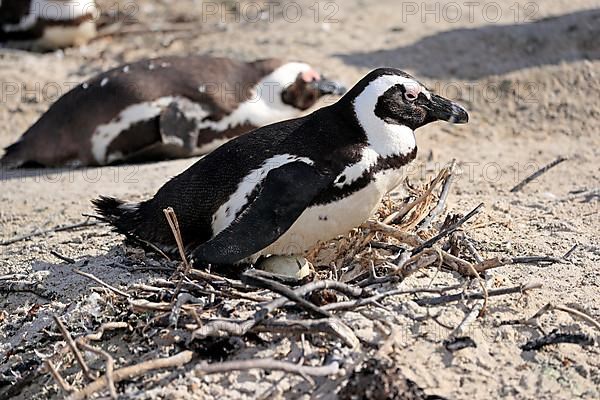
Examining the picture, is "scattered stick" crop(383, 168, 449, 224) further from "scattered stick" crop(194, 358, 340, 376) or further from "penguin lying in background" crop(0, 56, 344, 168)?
"penguin lying in background" crop(0, 56, 344, 168)

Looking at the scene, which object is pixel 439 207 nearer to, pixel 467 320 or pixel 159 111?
pixel 467 320

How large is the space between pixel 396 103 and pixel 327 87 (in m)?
3.58

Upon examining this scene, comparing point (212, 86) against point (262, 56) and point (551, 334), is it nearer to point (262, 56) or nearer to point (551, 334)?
point (262, 56)

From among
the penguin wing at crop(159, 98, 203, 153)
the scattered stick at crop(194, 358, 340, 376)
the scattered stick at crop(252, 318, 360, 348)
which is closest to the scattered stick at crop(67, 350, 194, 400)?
the scattered stick at crop(194, 358, 340, 376)

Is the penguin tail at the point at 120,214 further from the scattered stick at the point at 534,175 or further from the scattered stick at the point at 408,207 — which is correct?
the scattered stick at the point at 534,175

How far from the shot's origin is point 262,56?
9.12m

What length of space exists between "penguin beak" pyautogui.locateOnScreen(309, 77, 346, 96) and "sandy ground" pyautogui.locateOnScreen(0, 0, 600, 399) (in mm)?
642

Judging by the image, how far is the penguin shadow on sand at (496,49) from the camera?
8500 mm

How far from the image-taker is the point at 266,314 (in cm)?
346

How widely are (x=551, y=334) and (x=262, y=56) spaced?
5921 millimetres

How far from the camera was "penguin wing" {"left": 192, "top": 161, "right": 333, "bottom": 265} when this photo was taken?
386 cm

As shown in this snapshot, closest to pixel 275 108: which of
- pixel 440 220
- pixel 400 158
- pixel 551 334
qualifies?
pixel 440 220

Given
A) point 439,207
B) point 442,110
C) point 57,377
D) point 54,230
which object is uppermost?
point 442,110

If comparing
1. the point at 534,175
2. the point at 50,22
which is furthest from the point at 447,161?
the point at 50,22
